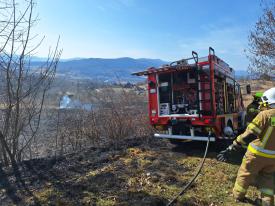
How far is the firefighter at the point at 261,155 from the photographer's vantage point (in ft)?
14.2

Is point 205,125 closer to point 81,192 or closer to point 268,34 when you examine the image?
point 81,192

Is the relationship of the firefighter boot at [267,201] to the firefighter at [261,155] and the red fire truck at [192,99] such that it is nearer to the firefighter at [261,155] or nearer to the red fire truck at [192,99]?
the firefighter at [261,155]

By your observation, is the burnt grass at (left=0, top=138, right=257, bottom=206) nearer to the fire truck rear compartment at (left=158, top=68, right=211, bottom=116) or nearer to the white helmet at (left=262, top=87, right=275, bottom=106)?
the fire truck rear compartment at (left=158, top=68, right=211, bottom=116)

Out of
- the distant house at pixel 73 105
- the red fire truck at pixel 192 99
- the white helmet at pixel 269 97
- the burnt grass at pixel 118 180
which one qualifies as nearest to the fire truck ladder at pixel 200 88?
the red fire truck at pixel 192 99

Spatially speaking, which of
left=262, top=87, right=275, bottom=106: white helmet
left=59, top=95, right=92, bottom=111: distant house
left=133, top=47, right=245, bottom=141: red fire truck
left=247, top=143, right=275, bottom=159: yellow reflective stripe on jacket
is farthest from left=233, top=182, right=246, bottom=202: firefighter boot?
left=59, top=95, right=92, bottom=111: distant house

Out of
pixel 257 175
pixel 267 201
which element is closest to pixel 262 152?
pixel 257 175

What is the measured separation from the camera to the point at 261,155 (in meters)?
4.40

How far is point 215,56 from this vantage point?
7590 millimetres

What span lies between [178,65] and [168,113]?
142 centimetres

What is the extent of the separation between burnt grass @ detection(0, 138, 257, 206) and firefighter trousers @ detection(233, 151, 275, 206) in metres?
0.33

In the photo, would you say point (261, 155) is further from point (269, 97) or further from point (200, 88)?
point (200, 88)

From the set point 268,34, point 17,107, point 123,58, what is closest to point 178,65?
point 17,107

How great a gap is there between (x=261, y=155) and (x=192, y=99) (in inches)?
146

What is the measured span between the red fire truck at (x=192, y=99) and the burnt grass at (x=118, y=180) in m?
0.68
